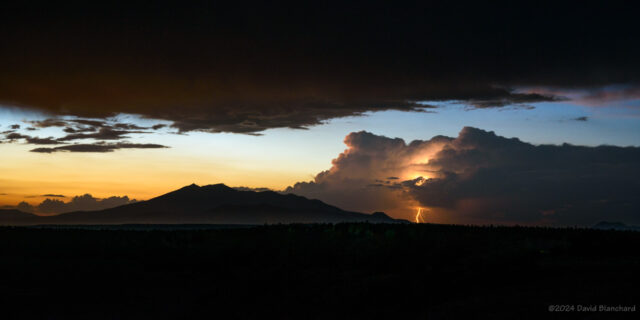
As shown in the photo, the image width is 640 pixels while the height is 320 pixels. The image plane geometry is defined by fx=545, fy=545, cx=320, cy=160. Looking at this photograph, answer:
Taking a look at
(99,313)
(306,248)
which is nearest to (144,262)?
(306,248)

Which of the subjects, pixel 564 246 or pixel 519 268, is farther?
pixel 564 246

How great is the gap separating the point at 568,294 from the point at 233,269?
22532 mm

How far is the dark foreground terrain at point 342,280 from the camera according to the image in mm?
18906

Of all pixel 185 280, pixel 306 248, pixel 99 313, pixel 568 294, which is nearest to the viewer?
pixel 568 294

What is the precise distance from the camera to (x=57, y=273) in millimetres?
34875

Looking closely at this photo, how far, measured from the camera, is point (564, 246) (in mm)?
30562

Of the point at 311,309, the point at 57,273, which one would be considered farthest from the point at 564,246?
the point at 57,273

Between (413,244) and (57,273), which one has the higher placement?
(413,244)

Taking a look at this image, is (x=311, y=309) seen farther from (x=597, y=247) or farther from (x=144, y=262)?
(x=144, y=262)

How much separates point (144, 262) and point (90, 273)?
680 cm

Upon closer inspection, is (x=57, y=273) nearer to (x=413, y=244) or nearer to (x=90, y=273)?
(x=90, y=273)

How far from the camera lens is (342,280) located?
27188 mm

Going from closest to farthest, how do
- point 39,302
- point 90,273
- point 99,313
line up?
point 99,313, point 39,302, point 90,273

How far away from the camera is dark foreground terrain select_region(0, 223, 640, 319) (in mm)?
18906
